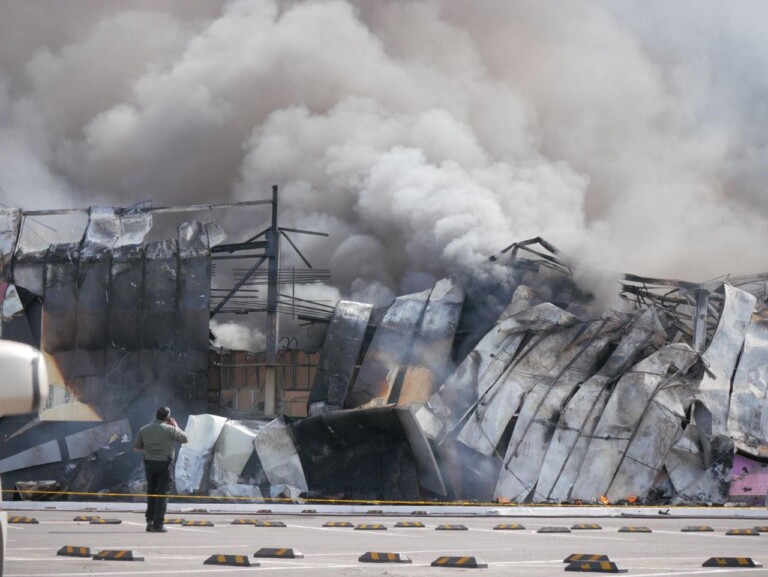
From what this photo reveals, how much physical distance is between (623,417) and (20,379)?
17.6m

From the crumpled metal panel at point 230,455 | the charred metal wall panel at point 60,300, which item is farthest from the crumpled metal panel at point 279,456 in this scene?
the charred metal wall panel at point 60,300

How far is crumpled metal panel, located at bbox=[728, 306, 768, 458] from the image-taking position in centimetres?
2069

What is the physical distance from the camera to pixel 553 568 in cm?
763

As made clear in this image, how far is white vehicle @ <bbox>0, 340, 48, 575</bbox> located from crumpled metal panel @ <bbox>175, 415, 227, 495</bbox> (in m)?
18.4

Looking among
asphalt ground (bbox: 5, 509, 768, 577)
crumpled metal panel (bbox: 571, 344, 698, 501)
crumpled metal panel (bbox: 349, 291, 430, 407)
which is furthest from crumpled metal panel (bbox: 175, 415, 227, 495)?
asphalt ground (bbox: 5, 509, 768, 577)

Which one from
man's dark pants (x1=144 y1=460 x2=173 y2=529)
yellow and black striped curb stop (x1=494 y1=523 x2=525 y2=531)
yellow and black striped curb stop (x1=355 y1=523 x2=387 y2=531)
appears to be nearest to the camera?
man's dark pants (x1=144 y1=460 x2=173 y2=529)

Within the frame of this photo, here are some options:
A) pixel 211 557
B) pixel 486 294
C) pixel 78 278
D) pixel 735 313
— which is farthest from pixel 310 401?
pixel 211 557

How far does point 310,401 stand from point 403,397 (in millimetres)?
2142

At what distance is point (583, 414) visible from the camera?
21219 mm

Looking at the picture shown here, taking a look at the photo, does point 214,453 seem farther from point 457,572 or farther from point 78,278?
point 457,572

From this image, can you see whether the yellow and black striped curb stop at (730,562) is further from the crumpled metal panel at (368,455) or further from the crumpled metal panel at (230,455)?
the crumpled metal panel at (230,455)

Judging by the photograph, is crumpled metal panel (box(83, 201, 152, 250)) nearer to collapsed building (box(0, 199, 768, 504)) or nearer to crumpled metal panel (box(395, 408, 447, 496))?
collapsed building (box(0, 199, 768, 504))

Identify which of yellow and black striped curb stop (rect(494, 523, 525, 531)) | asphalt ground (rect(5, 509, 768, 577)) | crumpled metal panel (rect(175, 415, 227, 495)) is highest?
asphalt ground (rect(5, 509, 768, 577))

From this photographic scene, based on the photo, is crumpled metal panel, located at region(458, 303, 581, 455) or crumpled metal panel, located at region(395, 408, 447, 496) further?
crumpled metal panel, located at region(458, 303, 581, 455)
